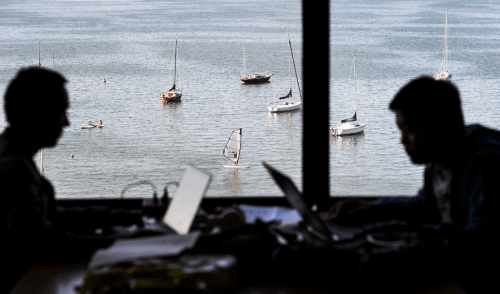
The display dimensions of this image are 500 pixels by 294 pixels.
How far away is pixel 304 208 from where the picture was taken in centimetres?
105

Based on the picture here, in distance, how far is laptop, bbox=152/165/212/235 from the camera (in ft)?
3.60

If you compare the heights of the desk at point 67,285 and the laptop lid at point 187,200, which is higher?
the laptop lid at point 187,200

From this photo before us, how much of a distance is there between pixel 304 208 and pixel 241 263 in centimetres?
19

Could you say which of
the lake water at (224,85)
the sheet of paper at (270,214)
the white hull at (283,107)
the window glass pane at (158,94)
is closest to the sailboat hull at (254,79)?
the window glass pane at (158,94)

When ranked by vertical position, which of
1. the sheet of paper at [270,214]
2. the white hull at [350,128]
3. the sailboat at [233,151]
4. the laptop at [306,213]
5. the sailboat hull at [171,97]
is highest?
the sailboat hull at [171,97]

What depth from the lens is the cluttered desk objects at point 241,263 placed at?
0.82 metres

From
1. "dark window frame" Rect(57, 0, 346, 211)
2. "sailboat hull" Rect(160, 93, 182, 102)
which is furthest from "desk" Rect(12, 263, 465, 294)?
"sailboat hull" Rect(160, 93, 182, 102)

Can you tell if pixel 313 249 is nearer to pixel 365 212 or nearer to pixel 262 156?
pixel 365 212

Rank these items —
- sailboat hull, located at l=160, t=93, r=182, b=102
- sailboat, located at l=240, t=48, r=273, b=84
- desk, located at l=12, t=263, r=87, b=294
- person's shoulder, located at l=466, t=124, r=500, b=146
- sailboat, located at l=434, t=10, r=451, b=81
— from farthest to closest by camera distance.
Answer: sailboat, located at l=240, t=48, r=273, b=84, sailboat hull, located at l=160, t=93, r=182, b=102, sailboat, located at l=434, t=10, r=451, b=81, person's shoulder, located at l=466, t=124, r=500, b=146, desk, located at l=12, t=263, r=87, b=294

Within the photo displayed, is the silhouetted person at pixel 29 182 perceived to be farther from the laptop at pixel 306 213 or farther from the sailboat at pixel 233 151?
the sailboat at pixel 233 151

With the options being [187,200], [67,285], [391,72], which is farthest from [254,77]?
[67,285]

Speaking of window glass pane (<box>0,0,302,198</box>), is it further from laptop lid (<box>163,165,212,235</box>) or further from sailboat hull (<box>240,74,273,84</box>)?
laptop lid (<box>163,165,212,235</box>)

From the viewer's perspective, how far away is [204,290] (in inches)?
31.6

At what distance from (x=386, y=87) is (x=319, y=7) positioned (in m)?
36.8
